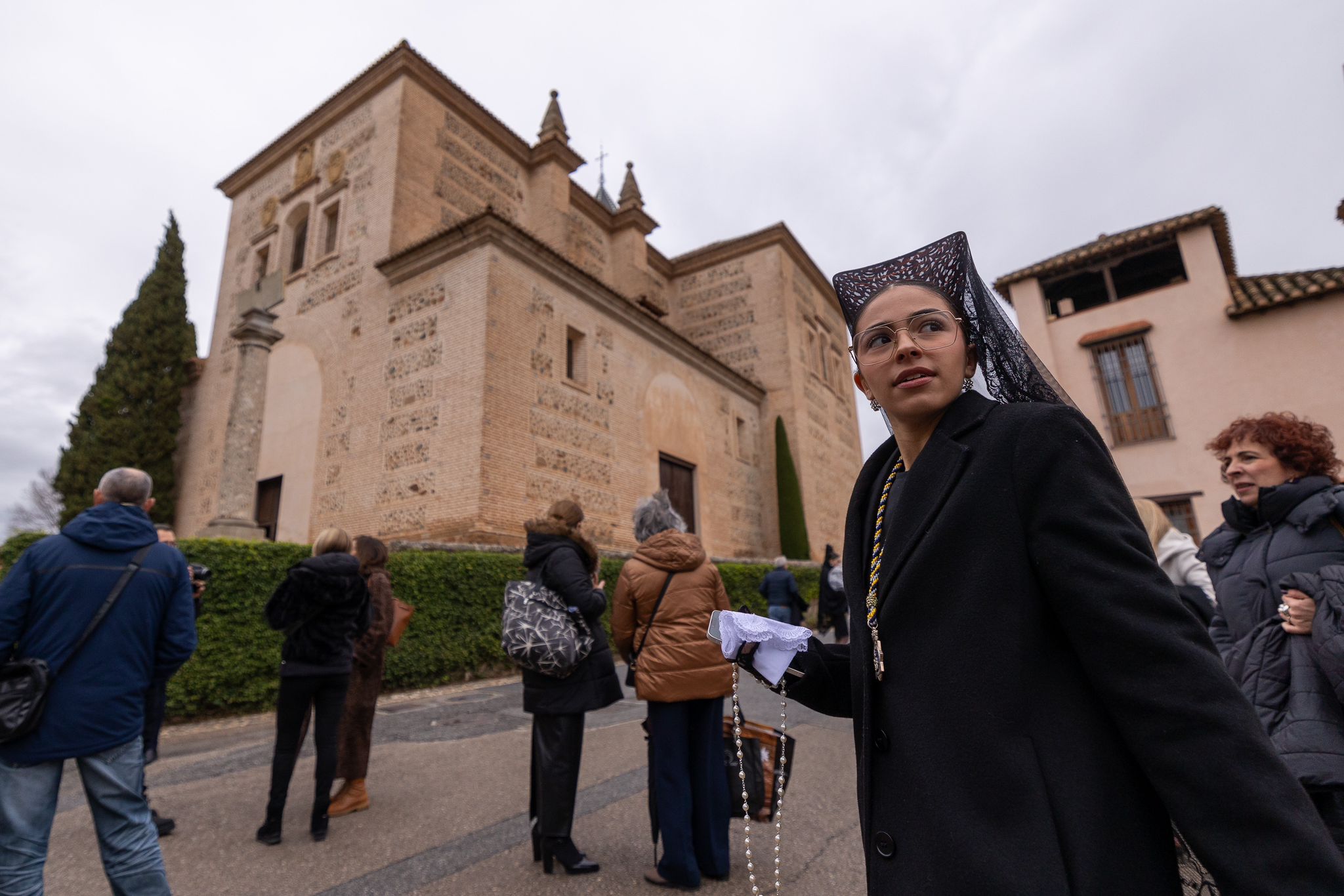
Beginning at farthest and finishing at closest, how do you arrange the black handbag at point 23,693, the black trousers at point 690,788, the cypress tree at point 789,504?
1. the cypress tree at point 789,504
2. the black trousers at point 690,788
3. the black handbag at point 23,693

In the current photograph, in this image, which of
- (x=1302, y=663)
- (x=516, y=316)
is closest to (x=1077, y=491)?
(x=1302, y=663)

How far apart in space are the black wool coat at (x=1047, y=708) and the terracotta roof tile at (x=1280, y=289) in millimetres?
18414

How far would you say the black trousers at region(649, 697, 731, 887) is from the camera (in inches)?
121

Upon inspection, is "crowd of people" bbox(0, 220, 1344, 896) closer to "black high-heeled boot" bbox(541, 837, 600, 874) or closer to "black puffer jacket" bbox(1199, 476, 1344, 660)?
"black puffer jacket" bbox(1199, 476, 1344, 660)

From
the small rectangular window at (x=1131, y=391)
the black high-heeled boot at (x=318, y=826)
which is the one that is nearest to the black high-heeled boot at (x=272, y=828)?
the black high-heeled boot at (x=318, y=826)

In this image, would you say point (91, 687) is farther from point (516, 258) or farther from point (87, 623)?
point (516, 258)

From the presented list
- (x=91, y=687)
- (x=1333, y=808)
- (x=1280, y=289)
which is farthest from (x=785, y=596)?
(x=1280, y=289)

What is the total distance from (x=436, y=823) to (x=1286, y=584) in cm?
430

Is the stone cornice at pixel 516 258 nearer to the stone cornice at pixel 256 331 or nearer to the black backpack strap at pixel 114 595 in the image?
the stone cornice at pixel 256 331

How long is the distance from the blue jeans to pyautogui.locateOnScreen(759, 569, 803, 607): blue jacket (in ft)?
29.8

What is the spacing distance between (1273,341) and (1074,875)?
18.8 meters

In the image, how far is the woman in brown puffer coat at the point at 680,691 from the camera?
3.12 metres

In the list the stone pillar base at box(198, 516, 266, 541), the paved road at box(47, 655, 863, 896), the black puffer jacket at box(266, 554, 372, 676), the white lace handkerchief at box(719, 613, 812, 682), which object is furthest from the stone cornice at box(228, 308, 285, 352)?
the white lace handkerchief at box(719, 613, 812, 682)

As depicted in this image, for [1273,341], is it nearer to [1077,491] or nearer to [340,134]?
[1077,491]
